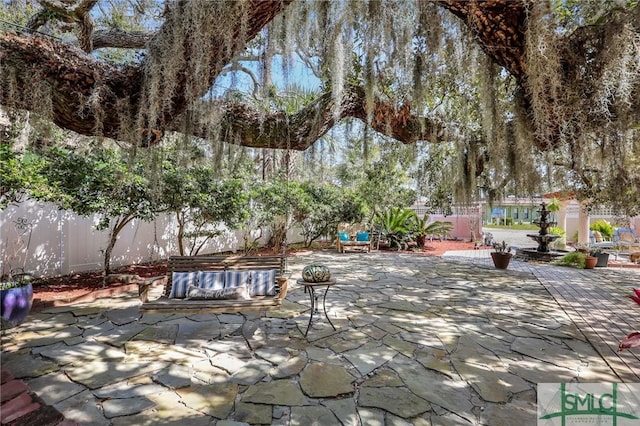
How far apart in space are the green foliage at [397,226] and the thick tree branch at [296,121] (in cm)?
714

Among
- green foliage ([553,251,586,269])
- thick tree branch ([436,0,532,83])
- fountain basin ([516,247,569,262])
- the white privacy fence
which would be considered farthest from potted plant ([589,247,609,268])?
the white privacy fence

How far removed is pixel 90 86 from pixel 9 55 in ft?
1.33

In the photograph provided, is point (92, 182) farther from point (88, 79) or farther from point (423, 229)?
point (423, 229)

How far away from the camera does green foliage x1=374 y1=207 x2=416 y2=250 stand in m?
10.4

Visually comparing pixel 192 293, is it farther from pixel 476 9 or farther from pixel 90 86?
pixel 476 9

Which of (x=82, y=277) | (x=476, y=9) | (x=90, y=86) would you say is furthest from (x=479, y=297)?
(x=82, y=277)

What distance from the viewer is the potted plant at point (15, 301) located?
115 inches

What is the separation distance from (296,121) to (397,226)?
7.82 m

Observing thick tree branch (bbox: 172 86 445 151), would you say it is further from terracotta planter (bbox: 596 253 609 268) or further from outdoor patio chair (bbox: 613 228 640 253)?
outdoor patio chair (bbox: 613 228 640 253)

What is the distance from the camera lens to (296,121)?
3.44 meters

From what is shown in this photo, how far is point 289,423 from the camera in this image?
5.95ft

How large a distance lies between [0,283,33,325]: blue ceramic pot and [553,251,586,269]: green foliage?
30.7 ft

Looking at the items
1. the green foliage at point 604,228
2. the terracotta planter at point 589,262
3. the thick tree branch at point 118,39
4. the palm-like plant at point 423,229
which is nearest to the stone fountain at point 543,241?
the terracotta planter at point 589,262

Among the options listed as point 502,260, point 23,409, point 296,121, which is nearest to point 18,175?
point 23,409
